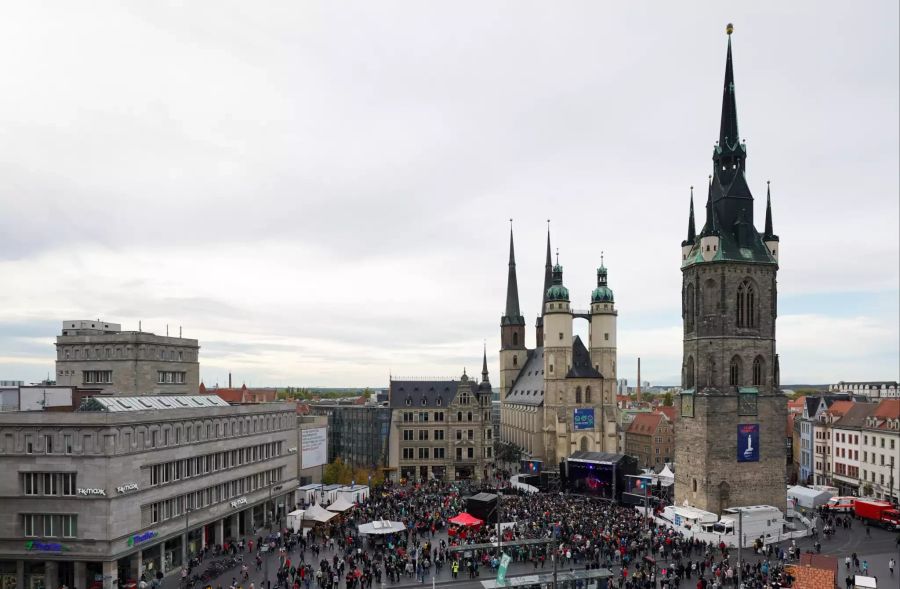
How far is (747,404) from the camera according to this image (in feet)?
219

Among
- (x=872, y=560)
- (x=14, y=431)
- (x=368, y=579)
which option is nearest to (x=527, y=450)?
(x=872, y=560)

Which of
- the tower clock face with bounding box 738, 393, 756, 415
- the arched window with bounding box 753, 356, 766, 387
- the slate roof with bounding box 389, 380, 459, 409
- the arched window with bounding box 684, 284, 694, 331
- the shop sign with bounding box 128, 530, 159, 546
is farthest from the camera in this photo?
the slate roof with bounding box 389, 380, 459, 409

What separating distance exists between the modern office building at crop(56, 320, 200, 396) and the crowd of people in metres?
20.7

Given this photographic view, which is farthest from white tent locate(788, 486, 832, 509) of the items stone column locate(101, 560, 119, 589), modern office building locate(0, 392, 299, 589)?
stone column locate(101, 560, 119, 589)

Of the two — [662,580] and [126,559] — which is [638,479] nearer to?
[662,580]

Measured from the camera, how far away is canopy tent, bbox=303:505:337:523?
54906 mm

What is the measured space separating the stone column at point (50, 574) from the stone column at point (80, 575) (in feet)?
4.12

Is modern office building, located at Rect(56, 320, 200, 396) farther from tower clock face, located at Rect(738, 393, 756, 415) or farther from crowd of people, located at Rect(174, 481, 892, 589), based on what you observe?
tower clock face, located at Rect(738, 393, 756, 415)

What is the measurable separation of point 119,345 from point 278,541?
25303 mm

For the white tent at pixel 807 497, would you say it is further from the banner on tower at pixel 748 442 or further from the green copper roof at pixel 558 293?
the green copper roof at pixel 558 293

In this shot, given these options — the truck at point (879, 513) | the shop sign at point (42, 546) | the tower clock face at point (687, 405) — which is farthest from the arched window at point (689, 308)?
the shop sign at point (42, 546)

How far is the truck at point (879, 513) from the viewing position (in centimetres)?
6100

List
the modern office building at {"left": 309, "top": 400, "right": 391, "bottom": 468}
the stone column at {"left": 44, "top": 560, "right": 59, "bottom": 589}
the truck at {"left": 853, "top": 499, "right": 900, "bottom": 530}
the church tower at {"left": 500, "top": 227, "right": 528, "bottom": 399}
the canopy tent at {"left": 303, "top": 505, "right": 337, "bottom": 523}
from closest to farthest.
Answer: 1. the stone column at {"left": 44, "top": 560, "right": 59, "bottom": 589}
2. the canopy tent at {"left": 303, "top": 505, "right": 337, "bottom": 523}
3. the truck at {"left": 853, "top": 499, "right": 900, "bottom": 530}
4. the modern office building at {"left": 309, "top": 400, "right": 391, "bottom": 468}
5. the church tower at {"left": 500, "top": 227, "right": 528, "bottom": 399}

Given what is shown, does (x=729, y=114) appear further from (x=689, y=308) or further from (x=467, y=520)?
(x=467, y=520)
